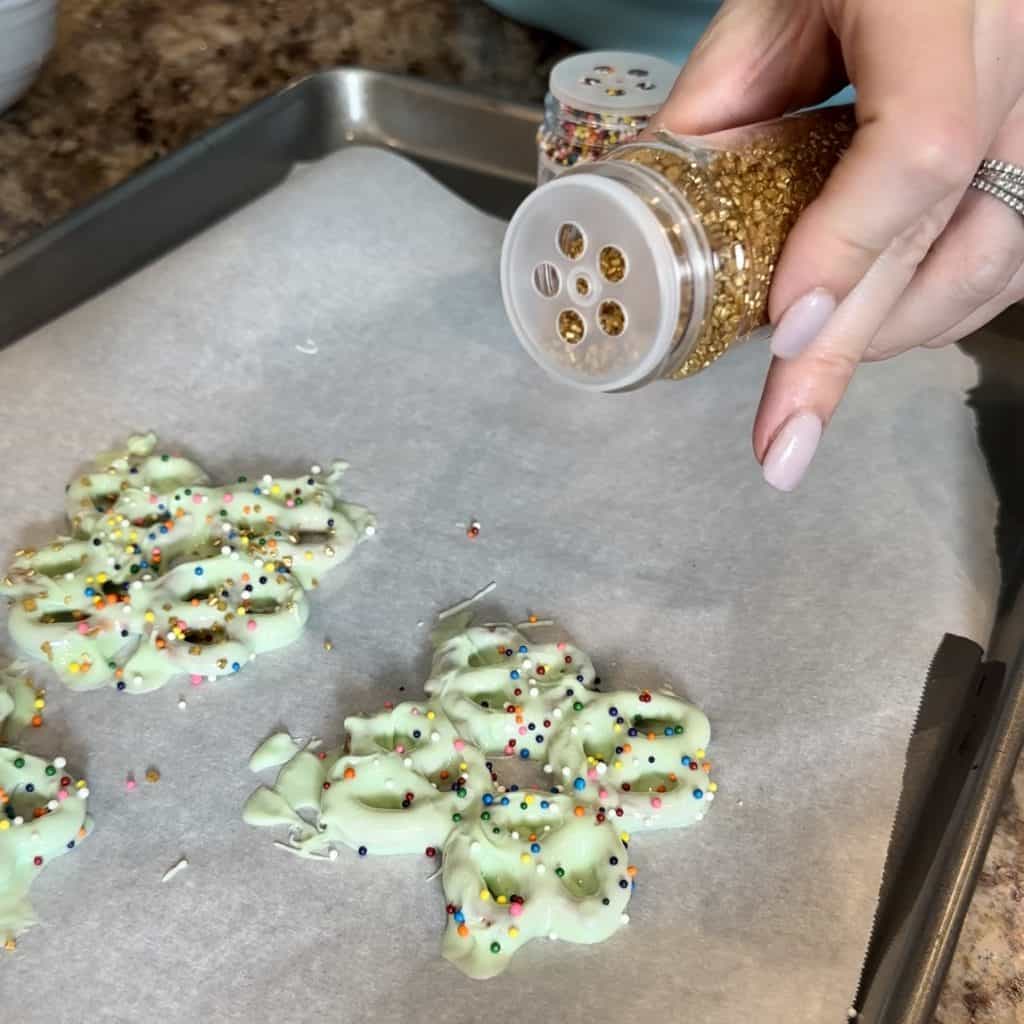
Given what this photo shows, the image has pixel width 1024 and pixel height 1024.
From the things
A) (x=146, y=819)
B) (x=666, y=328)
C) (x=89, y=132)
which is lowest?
(x=146, y=819)

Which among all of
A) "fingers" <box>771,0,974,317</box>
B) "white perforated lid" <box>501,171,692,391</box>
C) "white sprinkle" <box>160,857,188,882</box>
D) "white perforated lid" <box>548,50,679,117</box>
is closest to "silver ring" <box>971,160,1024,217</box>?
"fingers" <box>771,0,974,317</box>

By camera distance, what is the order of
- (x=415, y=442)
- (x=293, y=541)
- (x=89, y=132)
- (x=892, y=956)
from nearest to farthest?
(x=892, y=956), (x=293, y=541), (x=415, y=442), (x=89, y=132)

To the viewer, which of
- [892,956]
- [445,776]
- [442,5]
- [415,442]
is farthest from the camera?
[442,5]

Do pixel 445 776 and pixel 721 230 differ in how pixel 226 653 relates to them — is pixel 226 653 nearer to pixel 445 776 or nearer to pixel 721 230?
pixel 445 776

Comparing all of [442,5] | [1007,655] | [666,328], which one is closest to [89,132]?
[442,5]

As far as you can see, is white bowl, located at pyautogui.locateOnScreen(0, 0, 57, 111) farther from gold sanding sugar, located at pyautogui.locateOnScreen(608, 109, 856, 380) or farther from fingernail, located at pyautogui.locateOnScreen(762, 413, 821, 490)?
fingernail, located at pyautogui.locateOnScreen(762, 413, 821, 490)

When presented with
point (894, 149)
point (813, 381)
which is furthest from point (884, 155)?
point (813, 381)

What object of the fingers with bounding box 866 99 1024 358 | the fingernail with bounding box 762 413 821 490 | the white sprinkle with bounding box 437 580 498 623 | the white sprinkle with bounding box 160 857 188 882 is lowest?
the white sprinkle with bounding box 160 857 188 882

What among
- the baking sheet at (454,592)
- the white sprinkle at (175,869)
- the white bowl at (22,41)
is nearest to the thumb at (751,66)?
the baking sheet at (454,592)
